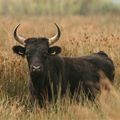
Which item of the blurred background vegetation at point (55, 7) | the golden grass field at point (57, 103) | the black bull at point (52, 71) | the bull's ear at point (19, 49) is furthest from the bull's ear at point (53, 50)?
the blurred background vegetation at point (55, 7)

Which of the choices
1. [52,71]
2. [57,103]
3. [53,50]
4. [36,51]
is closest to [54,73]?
[52,71]

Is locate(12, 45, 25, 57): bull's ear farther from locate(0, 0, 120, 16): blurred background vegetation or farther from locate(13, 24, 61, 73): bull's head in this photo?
locate(0, 0, 120, 16): blurred background vegetation

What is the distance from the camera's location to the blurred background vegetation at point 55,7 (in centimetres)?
4262

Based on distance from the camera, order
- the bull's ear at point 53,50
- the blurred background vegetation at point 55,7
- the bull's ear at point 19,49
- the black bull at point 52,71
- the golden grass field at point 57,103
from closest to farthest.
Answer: the golden grass field at point 57,103, the black bull at point 52,71, the bull's ear at point 53,50, the bull's ear at point 19,49, the blurred background vegetation at point 55,7

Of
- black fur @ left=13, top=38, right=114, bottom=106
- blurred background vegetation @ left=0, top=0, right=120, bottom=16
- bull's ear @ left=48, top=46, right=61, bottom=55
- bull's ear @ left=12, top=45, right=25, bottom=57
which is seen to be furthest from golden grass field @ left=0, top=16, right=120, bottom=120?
→ blurred background vegetation @ left=0, top=0, right=120, bottom=16

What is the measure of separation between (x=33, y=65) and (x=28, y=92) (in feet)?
3.57

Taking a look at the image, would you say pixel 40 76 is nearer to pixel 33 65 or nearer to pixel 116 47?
pixel 33 65

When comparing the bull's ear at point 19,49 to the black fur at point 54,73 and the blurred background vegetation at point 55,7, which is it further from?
the blurred background vegetation at point 55,7

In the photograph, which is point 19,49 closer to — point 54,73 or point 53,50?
point 53,50

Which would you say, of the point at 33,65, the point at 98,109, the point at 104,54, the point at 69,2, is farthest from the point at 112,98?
the point at 69,2

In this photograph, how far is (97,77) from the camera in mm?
11039

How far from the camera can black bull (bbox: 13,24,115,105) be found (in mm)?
9844

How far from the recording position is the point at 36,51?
984cm

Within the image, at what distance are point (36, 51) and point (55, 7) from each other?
33.1 m
